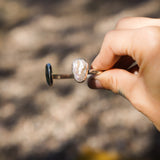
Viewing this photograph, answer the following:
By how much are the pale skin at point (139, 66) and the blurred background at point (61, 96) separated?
0.77m

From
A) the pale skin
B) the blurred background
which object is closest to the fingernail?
the pale skin

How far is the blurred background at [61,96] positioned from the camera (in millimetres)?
1892

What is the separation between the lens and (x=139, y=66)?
109 centimetres

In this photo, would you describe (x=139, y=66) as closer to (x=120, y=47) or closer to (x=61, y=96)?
(x=120, y=47)

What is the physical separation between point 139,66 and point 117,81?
0.15 m

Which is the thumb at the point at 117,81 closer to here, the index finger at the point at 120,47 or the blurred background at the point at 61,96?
the index finger at the point at 120,47

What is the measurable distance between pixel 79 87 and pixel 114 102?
1.12 feet

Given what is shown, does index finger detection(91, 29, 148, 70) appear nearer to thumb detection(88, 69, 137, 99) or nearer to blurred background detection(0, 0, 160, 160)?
thumb detection(88, 69, 137, 99)

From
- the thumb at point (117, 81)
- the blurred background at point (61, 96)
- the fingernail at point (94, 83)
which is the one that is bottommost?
the blurred background at point (61, 96)

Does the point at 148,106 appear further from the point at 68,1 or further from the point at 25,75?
the point at 68,1

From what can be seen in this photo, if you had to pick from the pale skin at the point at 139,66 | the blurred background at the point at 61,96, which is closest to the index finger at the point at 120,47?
the pale skin at the point at 139,66

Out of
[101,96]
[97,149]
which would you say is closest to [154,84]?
[97,149]

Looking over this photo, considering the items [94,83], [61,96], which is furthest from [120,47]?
[61,96]

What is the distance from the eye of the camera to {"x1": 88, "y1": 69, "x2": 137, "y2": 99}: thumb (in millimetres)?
1131
